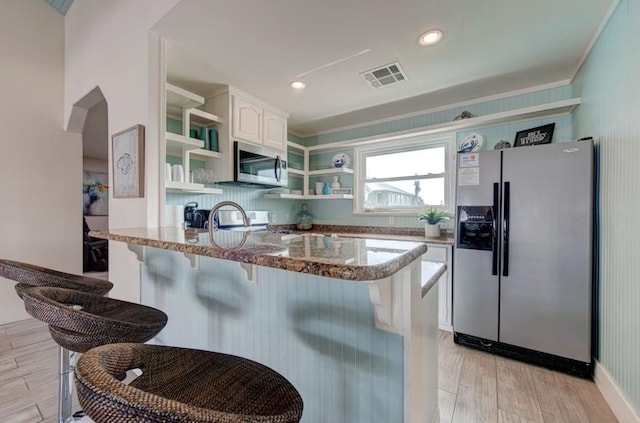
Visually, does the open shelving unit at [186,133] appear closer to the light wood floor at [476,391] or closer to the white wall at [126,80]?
the white wall at [126,80]

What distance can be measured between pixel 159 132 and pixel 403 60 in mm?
2059

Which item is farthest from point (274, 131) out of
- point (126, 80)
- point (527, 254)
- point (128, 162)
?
point (527, 254)

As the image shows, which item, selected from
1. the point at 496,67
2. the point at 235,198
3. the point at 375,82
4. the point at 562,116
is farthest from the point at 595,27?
the point at 235,198

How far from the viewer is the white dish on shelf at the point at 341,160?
160 inches

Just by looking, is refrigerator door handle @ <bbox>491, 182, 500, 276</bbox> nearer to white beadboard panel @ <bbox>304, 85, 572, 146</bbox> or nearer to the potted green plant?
the potted green plant

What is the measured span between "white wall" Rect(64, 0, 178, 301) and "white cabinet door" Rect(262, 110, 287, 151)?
1.41 metres

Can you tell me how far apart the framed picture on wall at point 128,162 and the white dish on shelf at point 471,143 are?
3164 mm

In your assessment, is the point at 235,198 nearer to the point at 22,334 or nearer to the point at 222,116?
the point at 222,116

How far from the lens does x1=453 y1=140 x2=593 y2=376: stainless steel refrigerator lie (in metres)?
1.99

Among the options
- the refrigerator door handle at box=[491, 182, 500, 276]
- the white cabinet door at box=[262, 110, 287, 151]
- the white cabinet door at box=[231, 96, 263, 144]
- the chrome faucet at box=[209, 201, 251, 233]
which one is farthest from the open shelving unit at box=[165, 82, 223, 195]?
the refrigerator door handle at box=[491, 182, 500, 276]

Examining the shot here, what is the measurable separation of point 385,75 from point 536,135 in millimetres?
1620

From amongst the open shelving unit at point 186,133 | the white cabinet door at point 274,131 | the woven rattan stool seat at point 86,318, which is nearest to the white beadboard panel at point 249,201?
the open shelving unit at point 186,133

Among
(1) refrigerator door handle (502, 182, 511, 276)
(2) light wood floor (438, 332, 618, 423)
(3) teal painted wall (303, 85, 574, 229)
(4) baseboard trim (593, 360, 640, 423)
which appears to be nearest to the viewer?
(4) baseboard trim (593, 360, 640, 423)

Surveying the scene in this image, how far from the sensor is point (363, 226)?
3906 mm
